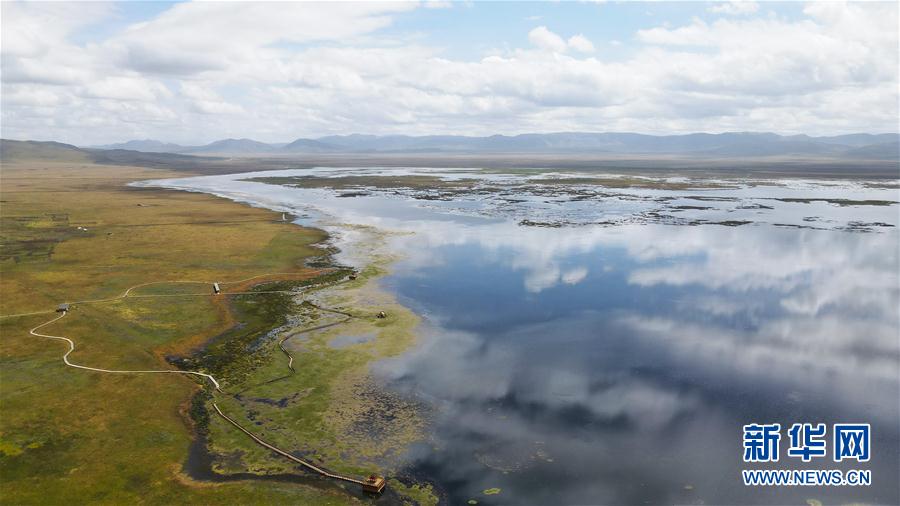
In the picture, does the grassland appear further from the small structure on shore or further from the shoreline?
the small structure on shore

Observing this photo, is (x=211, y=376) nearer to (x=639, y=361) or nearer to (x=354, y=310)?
(x=354, y=310)

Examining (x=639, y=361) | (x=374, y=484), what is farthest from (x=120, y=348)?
(x=639, y=361)

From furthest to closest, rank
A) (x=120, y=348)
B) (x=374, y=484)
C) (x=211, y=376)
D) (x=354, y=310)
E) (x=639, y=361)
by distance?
(x=354, y=310) → (x=120, y=348) → (x=639, y=361) → (x=211, y=376) → (x=374, y=484)

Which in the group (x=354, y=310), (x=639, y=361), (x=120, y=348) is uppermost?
(x=354, y=310)

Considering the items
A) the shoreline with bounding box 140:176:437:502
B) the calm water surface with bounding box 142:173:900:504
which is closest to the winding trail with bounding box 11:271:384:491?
the shoreline with bounding box 140:176:437:502

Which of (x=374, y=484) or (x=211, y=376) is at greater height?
(x=211, y=376)

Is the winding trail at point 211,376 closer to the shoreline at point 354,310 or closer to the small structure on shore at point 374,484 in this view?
the small structure on shore at point 374,484

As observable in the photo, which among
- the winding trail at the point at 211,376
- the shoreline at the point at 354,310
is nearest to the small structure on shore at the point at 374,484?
the winding trail at the point at 211,376
